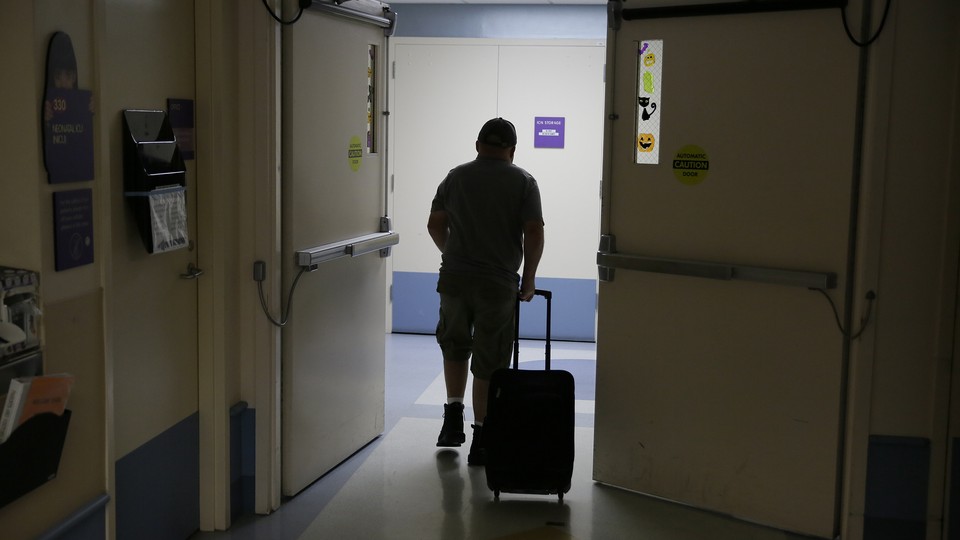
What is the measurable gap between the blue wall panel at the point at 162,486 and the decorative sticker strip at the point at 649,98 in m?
1.99

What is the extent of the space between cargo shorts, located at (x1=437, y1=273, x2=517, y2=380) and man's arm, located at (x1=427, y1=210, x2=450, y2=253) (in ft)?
0.63

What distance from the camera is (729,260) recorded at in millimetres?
3879

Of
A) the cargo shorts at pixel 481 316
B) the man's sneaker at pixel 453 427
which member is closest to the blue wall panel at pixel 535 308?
the man's sneaker at pixel 453 427

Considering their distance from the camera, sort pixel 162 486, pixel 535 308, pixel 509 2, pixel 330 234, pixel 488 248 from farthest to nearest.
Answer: pixel 535 308
pixel 509 2
pixel 488 248
pixel 330 234
pixel 162 486

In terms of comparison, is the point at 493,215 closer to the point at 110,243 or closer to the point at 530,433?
the point at 530,433

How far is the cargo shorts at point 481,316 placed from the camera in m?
4.42

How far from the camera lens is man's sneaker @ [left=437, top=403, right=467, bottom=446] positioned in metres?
4.71

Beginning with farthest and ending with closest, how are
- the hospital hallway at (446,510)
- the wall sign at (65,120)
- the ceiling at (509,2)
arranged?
1. the ceiling at (509,2)
2. the hospital hallway at (446,510)
3. the wall sign at (65,120)

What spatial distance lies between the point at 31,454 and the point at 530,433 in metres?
2.07

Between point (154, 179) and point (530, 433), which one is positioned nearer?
point (154, 179)

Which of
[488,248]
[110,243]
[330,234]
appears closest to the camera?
[110,243]

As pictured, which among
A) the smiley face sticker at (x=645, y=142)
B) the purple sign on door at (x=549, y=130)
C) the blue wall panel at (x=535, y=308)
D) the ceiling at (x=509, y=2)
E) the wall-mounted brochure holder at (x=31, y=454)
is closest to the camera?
the wall-mounted brochure holder at (x=31, y=454)

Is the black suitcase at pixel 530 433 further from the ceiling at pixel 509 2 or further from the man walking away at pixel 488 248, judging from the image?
the ceiling at pixel 509 2

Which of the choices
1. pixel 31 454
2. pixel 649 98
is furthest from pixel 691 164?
pixel 31 454
